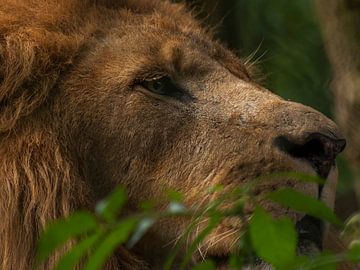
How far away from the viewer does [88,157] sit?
3.15m

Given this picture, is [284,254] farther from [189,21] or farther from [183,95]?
[189,21]

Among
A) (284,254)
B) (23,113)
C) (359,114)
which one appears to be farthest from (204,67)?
(284,254)

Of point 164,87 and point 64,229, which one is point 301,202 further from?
point 164,87

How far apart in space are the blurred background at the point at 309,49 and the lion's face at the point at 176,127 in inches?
49.7

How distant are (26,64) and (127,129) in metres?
0.37

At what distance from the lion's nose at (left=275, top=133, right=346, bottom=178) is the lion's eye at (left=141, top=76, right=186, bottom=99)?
52 centimetres

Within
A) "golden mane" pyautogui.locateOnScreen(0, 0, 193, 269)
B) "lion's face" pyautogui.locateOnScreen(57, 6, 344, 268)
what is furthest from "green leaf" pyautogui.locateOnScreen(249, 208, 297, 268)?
"golden mane" pyautogui.locateOnScreen(0, 0, 193, 269)

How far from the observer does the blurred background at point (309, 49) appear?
455cm

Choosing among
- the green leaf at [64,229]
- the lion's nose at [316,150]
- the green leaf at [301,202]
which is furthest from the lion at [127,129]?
the green leaf at [64,229]

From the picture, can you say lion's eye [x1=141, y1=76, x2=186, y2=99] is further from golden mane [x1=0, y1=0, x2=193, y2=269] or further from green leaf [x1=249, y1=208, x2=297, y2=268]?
green leaf [x1=249, y1=208, x2=297, y2=268]

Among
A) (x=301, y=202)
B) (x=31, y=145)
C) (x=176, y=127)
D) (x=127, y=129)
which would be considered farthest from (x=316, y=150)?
(x=301, y=202)

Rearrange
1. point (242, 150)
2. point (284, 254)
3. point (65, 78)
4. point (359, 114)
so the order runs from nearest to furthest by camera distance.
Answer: point (284, 254), point (242, 150), point (65, 78), point (359, 114)

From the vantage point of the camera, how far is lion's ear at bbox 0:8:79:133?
310 cm

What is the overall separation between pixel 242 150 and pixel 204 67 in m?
0.46
